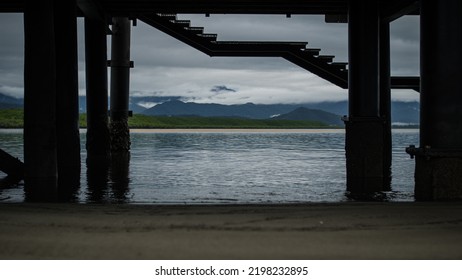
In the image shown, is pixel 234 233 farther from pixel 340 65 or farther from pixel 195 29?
pixel 195 29

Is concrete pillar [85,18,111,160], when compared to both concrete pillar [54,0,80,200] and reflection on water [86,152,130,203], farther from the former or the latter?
concrete pillar [54,0,80,200]

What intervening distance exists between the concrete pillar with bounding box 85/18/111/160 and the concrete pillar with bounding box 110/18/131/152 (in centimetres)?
389

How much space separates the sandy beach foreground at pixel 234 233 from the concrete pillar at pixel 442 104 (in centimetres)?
262

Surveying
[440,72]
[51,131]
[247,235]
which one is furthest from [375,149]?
[247,235]

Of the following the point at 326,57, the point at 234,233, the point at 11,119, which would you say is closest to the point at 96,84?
the point at 326,57

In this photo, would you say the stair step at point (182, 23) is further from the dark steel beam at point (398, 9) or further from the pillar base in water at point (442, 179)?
the pillar base in water at point (442, 179)

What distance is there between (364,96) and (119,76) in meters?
14.7

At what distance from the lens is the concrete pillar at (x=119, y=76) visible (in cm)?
2592

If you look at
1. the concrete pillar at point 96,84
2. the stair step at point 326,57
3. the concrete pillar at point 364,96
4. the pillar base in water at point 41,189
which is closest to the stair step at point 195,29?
the concrete pillar at point 96,84

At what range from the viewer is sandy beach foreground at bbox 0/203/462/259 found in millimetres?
3975

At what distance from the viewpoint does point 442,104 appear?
28.3 feet

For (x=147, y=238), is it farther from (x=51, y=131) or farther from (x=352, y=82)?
(x=352, y=82)

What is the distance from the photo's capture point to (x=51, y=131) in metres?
12.8

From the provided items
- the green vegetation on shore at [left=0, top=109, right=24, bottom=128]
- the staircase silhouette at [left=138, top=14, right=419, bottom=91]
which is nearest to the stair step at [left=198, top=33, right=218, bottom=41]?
the staircase silhouette at [left=138, top=14, right=419, bottom=91]
